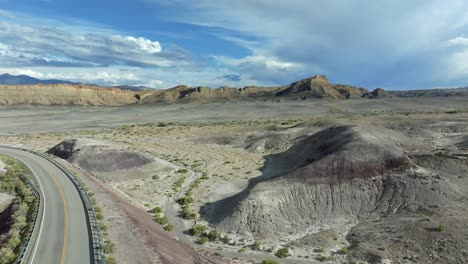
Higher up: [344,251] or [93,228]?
[93,228]

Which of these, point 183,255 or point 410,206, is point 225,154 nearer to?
point 410,206

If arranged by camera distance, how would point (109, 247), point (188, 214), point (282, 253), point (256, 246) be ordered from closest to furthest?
point (109, 247) → point (282, 253) → point (256, 246) → point (188, 214)

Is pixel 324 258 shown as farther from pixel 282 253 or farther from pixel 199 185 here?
pixel 199 185

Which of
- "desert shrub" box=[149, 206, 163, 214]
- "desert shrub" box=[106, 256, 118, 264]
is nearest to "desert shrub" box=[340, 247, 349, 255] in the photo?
"desert shrub" box=[106, 256, 118, 264]

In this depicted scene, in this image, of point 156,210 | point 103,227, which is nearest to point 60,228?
point 103,227

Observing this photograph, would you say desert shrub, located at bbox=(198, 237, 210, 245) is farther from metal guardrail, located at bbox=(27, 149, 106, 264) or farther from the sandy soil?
metal guardrail, located at bbox=(27, 149, 106, 264)

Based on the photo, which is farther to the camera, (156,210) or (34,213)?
(156,210)

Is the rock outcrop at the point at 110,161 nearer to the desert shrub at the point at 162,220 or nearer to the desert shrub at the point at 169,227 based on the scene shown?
the desert shrub at the point at 162,220
